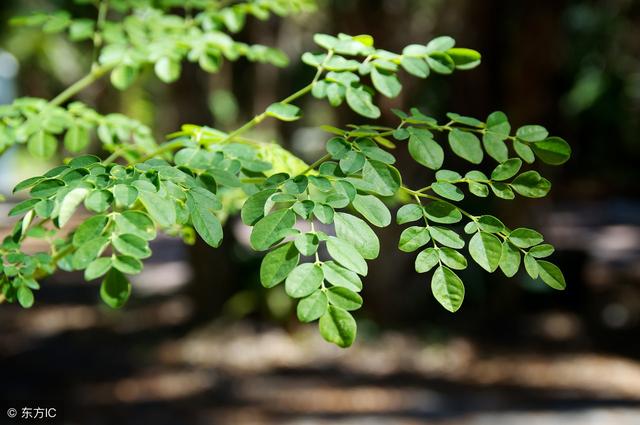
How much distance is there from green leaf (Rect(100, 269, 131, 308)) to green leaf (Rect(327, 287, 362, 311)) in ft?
0.96

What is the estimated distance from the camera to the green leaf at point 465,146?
1.17 metres

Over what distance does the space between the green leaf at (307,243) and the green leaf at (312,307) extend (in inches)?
2.3

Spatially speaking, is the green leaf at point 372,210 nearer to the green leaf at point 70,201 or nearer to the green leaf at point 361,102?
the green leaf at point 361,102

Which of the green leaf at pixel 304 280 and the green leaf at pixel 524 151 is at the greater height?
the green leaf at pixel 524 151

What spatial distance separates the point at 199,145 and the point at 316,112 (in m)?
22.3

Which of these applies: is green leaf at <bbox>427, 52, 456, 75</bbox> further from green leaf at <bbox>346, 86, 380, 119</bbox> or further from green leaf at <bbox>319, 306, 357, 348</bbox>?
green leaf at <bbox>319, 306, 357, 348</bbox>

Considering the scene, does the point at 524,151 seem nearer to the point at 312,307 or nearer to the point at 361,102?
the point at 361,102

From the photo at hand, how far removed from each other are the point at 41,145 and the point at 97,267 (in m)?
0.75

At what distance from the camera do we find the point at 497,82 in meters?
7.39

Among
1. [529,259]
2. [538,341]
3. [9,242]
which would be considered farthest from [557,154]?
[538,341]

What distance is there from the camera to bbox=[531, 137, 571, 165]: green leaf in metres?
1.13

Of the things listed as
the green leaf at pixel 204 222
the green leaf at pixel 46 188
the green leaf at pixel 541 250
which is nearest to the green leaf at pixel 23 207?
the green leaf at pixel 46 188

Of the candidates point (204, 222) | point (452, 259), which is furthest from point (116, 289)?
point (452, 259)

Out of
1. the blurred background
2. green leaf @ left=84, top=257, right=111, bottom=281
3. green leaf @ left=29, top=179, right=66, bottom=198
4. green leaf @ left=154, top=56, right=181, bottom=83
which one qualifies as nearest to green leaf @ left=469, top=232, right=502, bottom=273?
green leaf @ left=84, top=257, right=111, bottom=281
